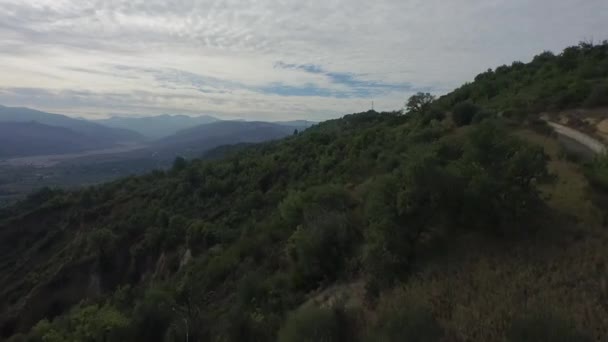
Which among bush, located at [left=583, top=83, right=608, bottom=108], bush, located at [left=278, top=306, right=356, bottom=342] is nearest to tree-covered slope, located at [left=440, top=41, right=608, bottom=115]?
bush, located at [left=583, top=83, right=608, bottom=108]

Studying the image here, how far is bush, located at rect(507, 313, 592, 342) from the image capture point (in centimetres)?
668

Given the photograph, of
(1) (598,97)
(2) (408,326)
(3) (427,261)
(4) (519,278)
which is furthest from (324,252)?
(1) (598,97)

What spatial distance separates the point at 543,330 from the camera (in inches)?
269

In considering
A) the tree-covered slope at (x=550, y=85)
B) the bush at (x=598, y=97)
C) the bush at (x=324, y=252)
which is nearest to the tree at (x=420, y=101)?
the tree-covered slope at (x=550, y=85)

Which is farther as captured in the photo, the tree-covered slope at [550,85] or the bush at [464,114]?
the bush at [464,114]

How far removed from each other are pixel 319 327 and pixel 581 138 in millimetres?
15933

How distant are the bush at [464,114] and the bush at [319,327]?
67.2ft

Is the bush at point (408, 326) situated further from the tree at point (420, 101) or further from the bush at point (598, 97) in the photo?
the tree at point (420, 101)

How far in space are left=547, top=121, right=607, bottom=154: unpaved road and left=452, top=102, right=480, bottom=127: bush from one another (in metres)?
5.94

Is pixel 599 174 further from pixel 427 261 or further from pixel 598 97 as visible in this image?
pixel 598 97

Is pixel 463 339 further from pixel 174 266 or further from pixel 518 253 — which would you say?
pixel 174 266

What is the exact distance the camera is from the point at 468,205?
11.9 m

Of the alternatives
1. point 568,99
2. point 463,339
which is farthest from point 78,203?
point 463,339

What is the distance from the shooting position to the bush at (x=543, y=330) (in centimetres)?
668
